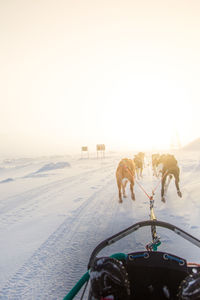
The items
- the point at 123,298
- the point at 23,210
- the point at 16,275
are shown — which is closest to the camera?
the point at 123,298

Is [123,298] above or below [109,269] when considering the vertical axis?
below

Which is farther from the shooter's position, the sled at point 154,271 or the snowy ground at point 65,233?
the snowy ground at point 65,233

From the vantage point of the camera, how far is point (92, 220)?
499 centimetres

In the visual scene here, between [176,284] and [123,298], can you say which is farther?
[176,284]

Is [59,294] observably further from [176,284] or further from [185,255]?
[185,255]

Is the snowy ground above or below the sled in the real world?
below

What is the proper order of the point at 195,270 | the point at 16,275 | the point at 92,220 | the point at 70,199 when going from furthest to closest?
the point at 70,199 < the point at 92,220 < the point at 16,275 < the point at 195,270

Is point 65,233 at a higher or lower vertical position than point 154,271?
lower

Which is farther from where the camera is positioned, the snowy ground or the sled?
the snowy ground

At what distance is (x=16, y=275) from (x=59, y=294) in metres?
0.90

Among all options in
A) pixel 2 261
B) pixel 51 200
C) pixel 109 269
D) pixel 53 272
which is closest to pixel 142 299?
pixel 109 269

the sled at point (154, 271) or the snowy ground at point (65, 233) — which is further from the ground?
the sled at point (154, 271)

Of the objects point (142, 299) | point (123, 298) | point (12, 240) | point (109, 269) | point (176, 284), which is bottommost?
point (12, 240)

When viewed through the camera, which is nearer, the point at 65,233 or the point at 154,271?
the point at 154,271
